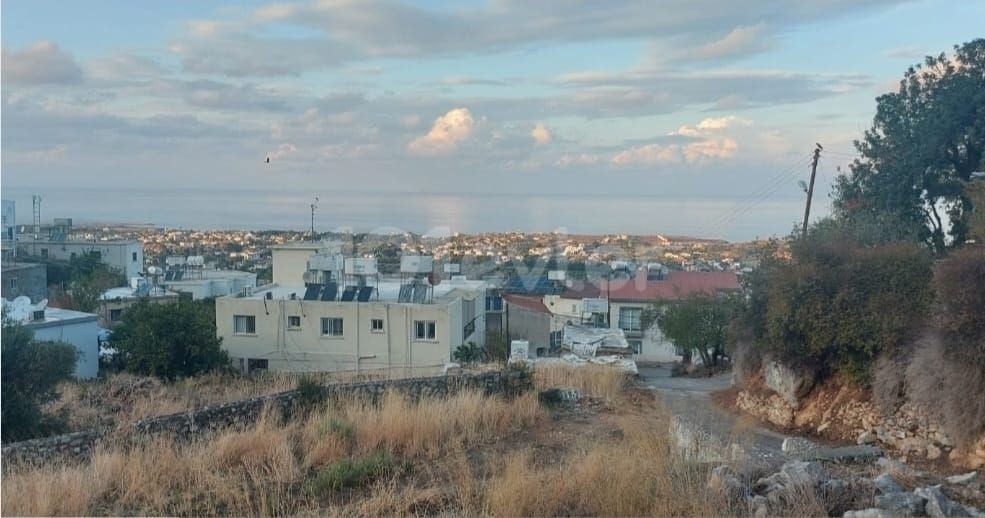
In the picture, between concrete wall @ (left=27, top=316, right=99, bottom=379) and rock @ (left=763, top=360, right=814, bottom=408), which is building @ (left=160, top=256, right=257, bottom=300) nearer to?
concrete wall @ (left=27, top=316, right=99, bottom=379)

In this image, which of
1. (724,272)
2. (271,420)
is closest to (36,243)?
(724,272)

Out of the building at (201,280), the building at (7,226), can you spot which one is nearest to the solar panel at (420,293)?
the building at (201,280)

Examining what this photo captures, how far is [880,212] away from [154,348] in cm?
2179

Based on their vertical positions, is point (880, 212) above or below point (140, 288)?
above

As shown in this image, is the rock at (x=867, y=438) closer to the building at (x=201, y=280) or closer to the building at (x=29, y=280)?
the building at (x=29, y=280)

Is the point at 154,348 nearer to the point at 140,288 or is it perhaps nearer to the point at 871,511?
the point at 140,288

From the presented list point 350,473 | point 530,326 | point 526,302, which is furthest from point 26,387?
point 526,302

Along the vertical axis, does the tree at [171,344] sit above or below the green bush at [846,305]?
below

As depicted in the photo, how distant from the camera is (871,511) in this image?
441cm

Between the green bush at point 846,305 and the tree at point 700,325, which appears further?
the tree at point 700,325

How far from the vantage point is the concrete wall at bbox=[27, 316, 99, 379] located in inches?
1021

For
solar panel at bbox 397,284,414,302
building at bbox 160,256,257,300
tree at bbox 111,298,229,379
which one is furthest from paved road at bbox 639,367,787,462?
building at bbox 160,256,257,300

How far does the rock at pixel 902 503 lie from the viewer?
450 centimetres

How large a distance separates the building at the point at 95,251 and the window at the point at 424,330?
28579mm
